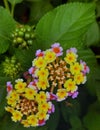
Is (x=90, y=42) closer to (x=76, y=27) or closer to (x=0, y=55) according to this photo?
(x=76, y=27)

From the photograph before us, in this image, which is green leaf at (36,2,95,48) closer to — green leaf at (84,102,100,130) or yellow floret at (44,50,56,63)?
yellow floret at (44,50,56,63)

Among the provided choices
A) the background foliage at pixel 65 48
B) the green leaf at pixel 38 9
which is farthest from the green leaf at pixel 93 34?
the green leaf at pixel 38 9

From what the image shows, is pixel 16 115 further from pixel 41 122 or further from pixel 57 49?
→ pixel 57 49

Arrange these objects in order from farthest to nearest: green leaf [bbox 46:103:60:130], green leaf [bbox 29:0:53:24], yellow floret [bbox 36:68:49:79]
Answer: green leaf [bbox 29:0:53:24], green leaf [bbox 46:103:60:130], yellow floret [bbox 36:68:49:79]

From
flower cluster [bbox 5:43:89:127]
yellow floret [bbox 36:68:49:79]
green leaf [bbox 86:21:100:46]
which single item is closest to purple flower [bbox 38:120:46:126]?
flower cluster [bbox 5:43:89:127]

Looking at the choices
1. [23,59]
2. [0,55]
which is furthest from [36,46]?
[0,55]

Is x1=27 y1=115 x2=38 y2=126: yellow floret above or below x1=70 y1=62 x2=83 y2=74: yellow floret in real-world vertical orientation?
below
